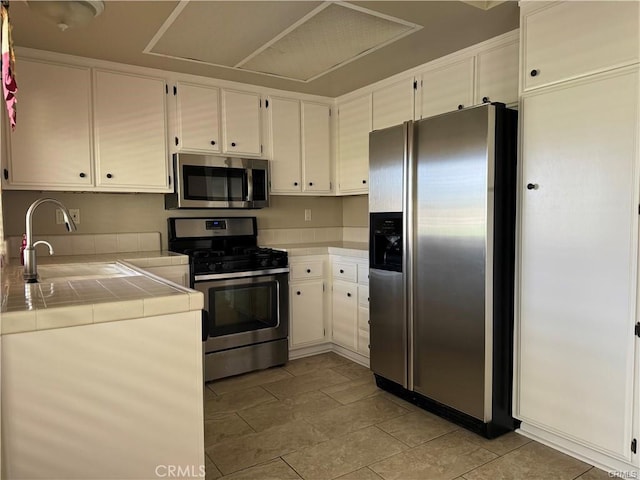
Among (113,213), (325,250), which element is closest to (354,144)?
(325,250)

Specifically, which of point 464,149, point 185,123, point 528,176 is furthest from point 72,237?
point 528,176

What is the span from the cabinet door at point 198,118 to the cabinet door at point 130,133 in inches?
5.1

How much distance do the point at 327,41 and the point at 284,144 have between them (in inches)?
48.7

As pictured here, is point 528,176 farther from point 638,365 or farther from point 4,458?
point 4,458

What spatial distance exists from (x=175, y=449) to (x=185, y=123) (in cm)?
249

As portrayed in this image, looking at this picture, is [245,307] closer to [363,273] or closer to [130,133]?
[363,273]

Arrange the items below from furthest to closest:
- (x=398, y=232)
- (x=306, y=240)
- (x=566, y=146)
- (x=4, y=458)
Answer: (x=306, y=240) → (x=398, y=232) → (x=566, y=146) → (x=4, y=458)

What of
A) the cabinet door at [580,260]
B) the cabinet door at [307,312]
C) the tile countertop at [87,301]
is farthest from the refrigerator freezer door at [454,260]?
the tile countertop at [87,301]

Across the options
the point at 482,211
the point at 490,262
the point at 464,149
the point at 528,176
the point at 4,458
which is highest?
the point at 464,149

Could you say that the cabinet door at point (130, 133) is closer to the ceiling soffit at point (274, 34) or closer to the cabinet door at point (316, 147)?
the ceiling soffit at point (274, 34)

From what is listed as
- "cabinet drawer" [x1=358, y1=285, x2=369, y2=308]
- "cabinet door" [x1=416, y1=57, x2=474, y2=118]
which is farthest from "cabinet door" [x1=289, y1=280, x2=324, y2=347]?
"cabinet door" [x1=416, y1=57, x2=474, y2=118]

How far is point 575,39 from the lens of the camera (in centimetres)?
208

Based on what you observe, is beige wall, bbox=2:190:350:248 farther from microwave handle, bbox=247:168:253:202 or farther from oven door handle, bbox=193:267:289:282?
oven door handle, bbox=193:267:289:282

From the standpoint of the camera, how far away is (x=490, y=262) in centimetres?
229
